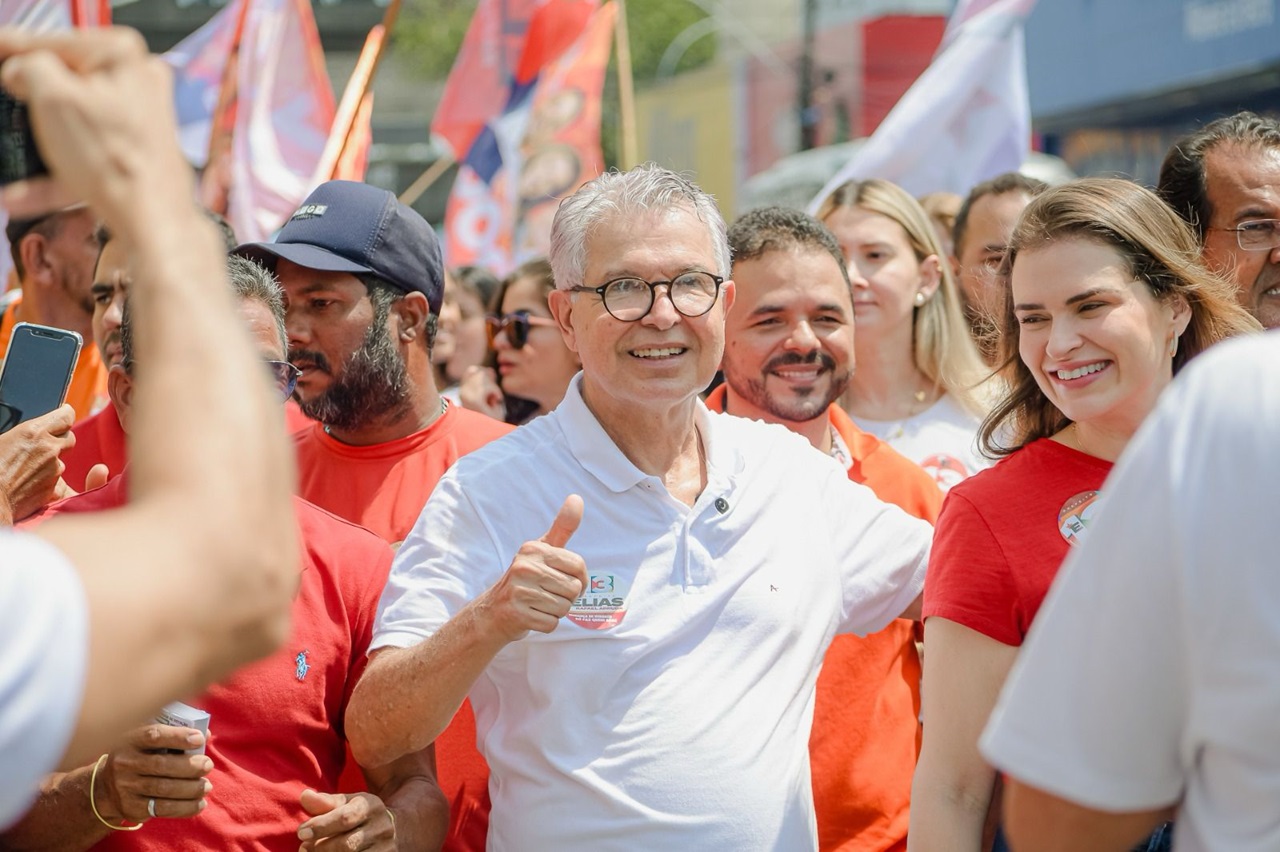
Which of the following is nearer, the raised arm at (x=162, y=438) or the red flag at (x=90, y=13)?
the raised arm at (x=162, y=438)

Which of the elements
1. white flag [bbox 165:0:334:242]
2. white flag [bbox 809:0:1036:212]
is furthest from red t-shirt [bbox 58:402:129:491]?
white flag [bbox 165:0:334:242]

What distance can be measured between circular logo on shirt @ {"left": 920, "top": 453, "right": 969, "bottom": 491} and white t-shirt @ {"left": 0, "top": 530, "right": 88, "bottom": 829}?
336cm

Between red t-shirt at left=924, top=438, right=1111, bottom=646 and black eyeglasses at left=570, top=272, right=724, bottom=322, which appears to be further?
black eyeglasses at left=570, top=272, right=724, bottom=322

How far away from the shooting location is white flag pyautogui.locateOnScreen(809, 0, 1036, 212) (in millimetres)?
6723

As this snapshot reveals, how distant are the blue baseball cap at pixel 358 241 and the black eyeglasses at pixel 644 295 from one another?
119 cm

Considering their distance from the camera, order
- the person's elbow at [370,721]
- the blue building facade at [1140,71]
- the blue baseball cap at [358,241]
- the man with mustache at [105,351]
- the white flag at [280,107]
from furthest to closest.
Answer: the blue building facade at [1140,71]
the white flag at [280,107]
the blue baseball cap at [358,241]
the man with mustache at [105,351]
the person's elbow at [370,721]

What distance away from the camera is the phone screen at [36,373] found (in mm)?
3258

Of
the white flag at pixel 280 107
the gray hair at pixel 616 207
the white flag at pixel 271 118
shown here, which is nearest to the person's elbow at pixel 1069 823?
the gray hair at pixel 616 207

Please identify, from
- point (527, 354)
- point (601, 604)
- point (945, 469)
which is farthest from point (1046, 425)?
point (527, 354)

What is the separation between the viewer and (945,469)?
174 inches

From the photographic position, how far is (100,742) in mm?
1303

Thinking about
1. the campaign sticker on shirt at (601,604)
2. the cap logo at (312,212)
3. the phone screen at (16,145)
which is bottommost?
the campaign sticker on shirt at (601,604)

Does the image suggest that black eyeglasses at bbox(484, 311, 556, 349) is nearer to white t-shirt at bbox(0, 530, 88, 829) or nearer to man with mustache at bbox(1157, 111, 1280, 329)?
man with mustache at bbox(1157, 111, 1280, 329)

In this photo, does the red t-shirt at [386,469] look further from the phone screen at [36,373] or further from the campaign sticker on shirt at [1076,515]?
the campaign sticker on shirt at [1076,515]
